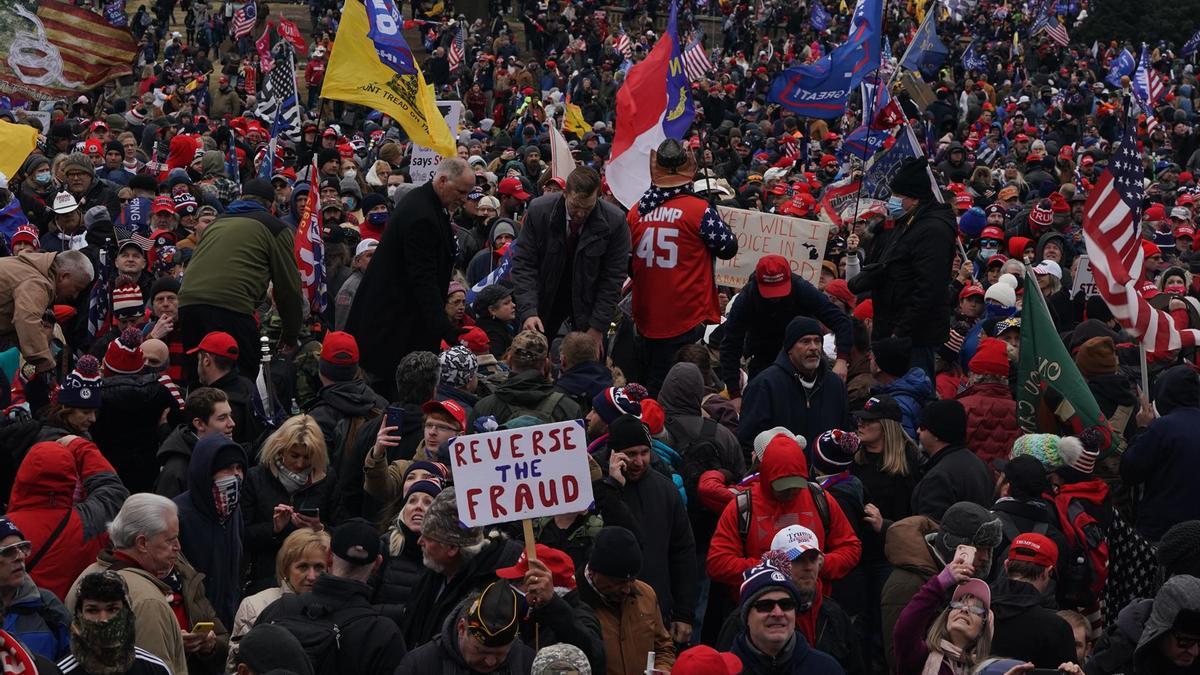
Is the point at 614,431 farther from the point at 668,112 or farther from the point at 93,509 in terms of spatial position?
the point at 668,112

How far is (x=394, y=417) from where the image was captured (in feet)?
26.2

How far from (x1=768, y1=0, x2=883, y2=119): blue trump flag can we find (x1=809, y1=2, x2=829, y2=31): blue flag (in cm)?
2420

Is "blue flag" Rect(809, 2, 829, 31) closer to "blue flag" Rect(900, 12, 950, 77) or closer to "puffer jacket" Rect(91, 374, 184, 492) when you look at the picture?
"blue flag" Rect(900, 12, 950, 77)

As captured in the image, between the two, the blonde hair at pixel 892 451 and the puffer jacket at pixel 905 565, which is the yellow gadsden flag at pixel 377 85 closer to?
the blonde hair at pixel 892 451

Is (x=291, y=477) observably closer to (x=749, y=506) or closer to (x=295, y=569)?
(x=295, y=569)

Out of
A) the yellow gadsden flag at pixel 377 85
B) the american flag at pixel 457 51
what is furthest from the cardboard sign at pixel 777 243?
the american flag at pixel 457 51

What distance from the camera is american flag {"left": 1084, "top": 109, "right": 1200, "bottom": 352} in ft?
30.1

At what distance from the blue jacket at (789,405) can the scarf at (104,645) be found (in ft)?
13.8

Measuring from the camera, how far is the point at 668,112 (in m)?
13.5

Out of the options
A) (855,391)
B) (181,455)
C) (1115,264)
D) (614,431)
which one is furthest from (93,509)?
(1115,264)

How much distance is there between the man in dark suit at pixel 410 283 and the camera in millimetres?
9531

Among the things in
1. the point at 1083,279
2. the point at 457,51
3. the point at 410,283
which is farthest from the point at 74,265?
the point at 457,51

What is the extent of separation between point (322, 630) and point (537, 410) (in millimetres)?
2408

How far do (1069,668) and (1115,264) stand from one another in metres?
3.92
